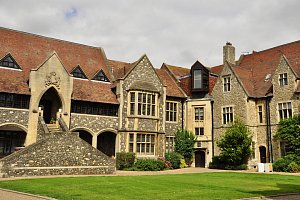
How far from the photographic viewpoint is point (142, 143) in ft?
101

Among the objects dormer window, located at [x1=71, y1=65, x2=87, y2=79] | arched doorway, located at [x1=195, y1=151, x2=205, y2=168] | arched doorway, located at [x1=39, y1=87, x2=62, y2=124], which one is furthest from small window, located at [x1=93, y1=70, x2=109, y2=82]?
arched doorway, located at [x1=195, y1=151, x2=205, y2=168]

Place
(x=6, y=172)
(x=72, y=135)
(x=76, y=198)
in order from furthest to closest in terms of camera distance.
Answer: (x=72, y=135) < (x=6, y=172) < (x=76, y=198)

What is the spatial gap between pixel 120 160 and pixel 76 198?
17156 millimetres

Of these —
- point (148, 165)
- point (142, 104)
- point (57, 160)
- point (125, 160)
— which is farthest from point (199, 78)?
point (57, 160)

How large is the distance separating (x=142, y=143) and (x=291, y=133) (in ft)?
43.2

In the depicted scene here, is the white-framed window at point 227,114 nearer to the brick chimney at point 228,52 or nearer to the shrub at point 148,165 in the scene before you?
the brick chimney at point 228,52

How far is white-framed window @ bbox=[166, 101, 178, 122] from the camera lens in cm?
3434

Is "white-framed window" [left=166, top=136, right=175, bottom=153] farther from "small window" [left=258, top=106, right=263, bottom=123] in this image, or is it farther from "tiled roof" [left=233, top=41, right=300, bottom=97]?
"tiled roof" [left=233, top=41, right=300, bottom=97]

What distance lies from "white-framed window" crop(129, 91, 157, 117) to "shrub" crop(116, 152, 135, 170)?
4.10 m

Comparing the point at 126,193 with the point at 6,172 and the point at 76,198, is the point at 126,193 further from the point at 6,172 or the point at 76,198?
the point at 6,172

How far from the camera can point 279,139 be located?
98.0 ft

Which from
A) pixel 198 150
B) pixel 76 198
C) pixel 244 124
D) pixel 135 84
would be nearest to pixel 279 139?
pixel 244 124

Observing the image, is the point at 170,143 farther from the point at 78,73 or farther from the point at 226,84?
the point at 78,73

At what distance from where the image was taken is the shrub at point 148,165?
2838 centimetres
